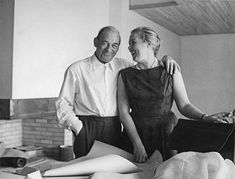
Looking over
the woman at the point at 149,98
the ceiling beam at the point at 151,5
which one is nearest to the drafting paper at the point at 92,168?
the woman at the point at 149,98

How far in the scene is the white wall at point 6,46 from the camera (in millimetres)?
2521

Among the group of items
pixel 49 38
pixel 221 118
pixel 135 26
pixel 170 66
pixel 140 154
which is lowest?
pixel 140 154

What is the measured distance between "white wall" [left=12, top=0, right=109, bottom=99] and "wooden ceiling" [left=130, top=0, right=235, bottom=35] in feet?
2.39

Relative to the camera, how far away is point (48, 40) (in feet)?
9.04

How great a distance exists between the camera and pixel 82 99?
1.36 m

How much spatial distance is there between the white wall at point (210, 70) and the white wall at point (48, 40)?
2.58 meters

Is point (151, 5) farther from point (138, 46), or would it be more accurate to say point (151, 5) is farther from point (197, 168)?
point (197, 168)

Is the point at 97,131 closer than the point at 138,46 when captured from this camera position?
No

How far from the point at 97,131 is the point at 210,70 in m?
4.39

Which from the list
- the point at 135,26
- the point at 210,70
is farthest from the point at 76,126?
the point at 210,70

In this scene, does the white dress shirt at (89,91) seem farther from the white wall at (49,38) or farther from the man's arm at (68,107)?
the white wall at (49,38)

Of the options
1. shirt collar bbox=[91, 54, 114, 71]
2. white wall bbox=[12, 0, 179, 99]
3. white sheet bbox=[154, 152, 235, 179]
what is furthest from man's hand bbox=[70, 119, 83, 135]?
white wall bbox=[12, 0, 179, 99]

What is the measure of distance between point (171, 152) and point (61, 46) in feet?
6.65

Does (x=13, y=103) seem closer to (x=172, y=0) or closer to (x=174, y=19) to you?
(x=172, y=0)
